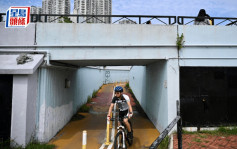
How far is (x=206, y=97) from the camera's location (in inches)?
229

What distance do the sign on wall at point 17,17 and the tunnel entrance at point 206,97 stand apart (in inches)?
251

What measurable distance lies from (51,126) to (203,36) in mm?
7059

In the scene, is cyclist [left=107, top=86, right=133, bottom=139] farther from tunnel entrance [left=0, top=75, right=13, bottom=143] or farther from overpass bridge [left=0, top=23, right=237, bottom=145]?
tunnel entrance [left=0, top=75, right=13, bottom=143]

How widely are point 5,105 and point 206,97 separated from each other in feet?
24.1

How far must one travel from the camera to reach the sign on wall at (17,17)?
18.5 feet

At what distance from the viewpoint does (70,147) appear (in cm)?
527

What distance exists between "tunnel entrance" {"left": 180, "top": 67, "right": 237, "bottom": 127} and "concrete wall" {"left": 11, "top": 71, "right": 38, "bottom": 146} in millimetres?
5548

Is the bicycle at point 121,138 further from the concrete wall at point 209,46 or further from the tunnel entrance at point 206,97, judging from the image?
the concrete wall at point 209,46

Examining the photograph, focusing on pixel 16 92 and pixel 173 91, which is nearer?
pixel 16 92

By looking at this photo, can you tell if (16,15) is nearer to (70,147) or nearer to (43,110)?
(43,110)

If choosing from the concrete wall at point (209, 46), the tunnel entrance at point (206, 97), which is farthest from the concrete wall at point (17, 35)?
the tunnel entrance at point (206, 97)

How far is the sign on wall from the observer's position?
5.65 meters

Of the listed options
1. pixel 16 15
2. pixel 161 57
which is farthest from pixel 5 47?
pixel 161 57

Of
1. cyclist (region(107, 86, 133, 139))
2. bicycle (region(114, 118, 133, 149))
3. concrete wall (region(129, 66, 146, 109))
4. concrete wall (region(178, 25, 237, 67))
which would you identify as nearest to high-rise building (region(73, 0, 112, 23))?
concrete wall (region(129, 66, 146, 109))
